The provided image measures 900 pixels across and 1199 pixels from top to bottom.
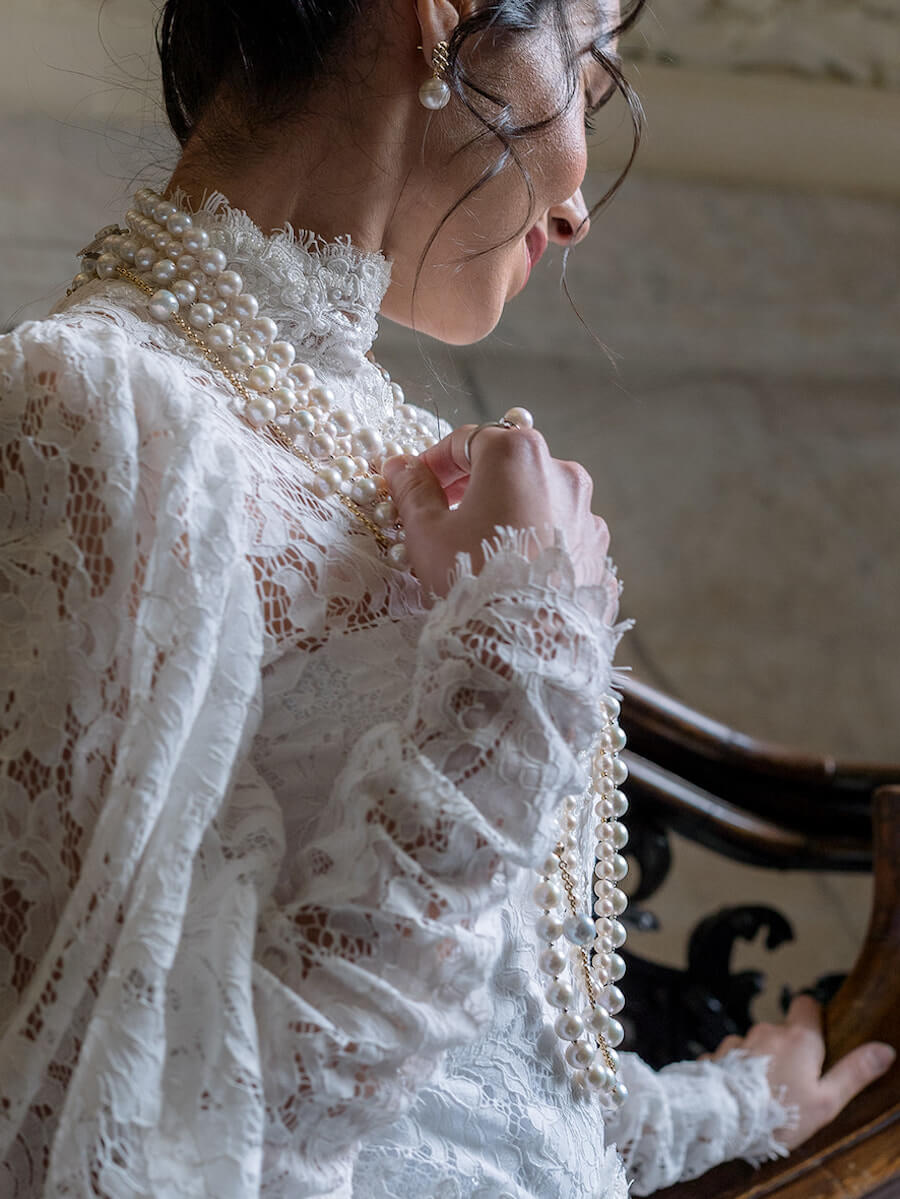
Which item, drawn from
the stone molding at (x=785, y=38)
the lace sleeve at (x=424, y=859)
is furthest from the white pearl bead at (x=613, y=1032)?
the stone molding at (x=785, y=38)

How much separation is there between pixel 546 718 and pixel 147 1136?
280 millimetres

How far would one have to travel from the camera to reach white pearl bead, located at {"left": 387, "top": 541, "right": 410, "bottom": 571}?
838mm

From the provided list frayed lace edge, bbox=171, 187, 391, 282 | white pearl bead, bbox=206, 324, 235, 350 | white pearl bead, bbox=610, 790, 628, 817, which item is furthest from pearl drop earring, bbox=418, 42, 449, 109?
white pearl bead, bbox=610, 790, 628, 817

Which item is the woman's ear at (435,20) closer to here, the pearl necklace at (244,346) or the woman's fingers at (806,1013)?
the pearl necklace at (244,346)

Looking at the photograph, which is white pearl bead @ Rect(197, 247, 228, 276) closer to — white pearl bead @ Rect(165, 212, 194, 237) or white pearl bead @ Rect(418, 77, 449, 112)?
white pearl bead @ Rect(165, 212, 194, 237)

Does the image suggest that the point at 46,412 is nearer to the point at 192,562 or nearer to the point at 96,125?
the point at 192,562

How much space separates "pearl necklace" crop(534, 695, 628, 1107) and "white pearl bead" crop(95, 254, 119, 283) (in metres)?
0.45

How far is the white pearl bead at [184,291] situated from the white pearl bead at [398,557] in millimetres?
219

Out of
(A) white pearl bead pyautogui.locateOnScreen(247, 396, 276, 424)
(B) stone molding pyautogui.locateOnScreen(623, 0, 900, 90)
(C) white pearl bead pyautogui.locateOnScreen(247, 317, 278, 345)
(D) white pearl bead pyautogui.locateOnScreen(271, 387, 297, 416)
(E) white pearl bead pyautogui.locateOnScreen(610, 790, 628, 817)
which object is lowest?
(E) white pearl bead pyautogui.locateOnScreen(610, 790, 628, 817)

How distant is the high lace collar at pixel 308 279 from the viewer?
885 mm

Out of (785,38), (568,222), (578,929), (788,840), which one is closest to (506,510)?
(578,929)

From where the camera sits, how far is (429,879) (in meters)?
0.65

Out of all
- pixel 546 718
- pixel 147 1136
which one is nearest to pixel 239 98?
pixel 546 718

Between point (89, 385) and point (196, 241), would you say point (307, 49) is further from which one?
point (89, 385)
